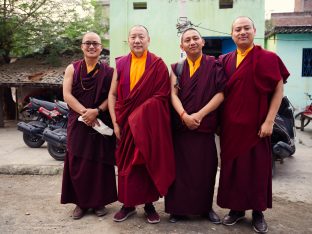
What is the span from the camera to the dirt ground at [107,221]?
3.26m

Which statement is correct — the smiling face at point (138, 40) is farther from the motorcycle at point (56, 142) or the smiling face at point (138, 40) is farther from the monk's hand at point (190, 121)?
the motorcycle at point (56, 142)

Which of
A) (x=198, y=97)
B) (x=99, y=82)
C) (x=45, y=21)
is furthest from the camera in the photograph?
(x=45, y=21)

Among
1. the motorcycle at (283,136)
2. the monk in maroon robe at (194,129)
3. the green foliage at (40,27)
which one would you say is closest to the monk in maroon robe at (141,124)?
the monk in maroon robe at (194,129)

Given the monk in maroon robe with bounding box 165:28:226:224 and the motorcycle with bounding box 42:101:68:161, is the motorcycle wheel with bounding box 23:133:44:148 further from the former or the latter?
the monk in maroon robe with bounding box 165:28:226:224

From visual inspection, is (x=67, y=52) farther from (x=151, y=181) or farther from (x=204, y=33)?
(x=151, y=181)

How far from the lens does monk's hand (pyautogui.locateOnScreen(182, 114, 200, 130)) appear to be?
3.07 m

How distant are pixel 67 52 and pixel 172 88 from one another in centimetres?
960

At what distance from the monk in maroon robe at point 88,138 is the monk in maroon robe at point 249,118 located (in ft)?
3.76

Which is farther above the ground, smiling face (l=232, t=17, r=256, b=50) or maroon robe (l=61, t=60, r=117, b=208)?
smiling face (l=232, t=17, r=256, b=50)

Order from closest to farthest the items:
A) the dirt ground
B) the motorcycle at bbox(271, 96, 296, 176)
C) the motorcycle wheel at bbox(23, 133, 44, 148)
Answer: the dirt ground < the motorcycle at bbox(271, 96, 296, 176) < the motorcycle wheel at bbox(23, 133, 44, 148)

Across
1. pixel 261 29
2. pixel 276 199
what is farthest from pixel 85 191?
pixel 261 29

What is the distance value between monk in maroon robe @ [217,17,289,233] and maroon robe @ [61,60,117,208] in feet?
3.75

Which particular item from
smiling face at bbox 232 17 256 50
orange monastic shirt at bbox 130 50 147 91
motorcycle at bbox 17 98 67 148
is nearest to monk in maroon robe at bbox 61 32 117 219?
orange monastic shirt at bbox 130 50 147 91

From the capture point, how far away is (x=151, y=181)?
3291 mm
